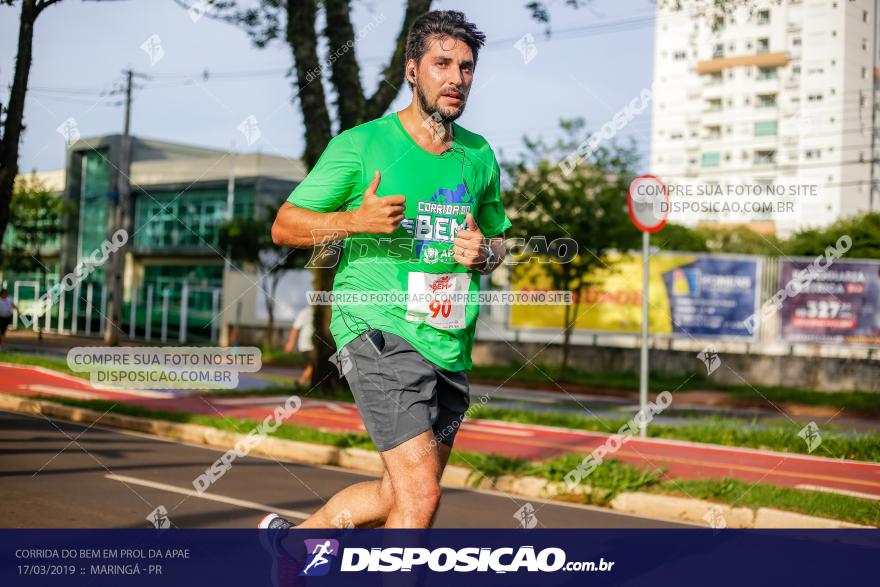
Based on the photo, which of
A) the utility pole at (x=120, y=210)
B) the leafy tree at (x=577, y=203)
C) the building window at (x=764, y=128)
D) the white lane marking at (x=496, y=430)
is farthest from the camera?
the building window at (x=764, y=128)

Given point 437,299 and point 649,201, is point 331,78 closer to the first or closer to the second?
point 649,201

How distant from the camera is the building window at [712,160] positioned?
3393 inches

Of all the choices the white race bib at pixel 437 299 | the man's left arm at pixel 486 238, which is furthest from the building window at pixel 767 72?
the white race bib at pixel 437 299

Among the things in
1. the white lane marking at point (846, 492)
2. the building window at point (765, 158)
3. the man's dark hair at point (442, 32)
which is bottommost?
the white lane marking at point (846, 492)

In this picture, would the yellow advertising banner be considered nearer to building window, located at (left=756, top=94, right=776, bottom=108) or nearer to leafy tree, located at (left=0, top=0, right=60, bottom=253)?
leafy tree, located at (left=0, top=0, right=60, bottom=253)

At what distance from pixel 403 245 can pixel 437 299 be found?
21cm

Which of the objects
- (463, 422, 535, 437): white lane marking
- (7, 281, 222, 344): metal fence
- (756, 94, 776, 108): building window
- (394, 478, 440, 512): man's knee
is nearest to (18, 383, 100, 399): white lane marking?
(463, 422, 535, 437): white lane marking

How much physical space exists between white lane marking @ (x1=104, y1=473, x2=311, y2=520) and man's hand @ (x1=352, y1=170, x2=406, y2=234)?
332cm

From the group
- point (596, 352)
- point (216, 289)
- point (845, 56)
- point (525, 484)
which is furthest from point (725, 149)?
point (525, 484)

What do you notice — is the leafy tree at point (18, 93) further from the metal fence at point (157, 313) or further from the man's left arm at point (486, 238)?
the metal fence at point (157, 313)

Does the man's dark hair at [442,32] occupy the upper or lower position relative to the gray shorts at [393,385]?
upper

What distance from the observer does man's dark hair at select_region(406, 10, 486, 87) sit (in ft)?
10.6

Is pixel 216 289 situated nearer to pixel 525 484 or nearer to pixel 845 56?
pixel 525 484

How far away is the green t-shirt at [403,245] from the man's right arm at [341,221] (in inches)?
2.7
